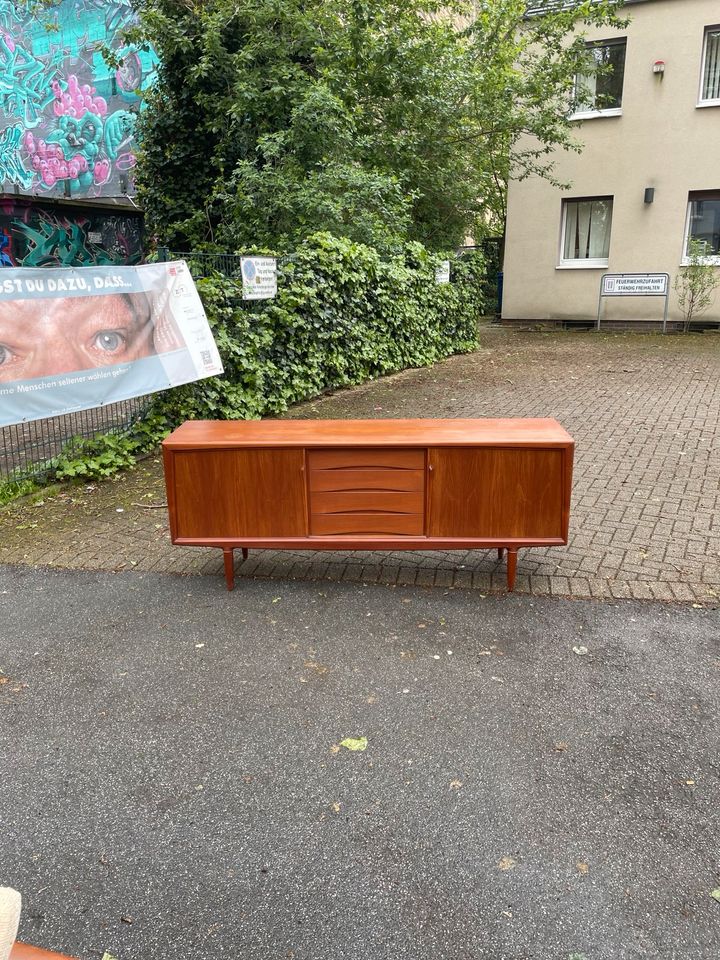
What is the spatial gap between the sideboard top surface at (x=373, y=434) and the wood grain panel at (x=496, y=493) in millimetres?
80

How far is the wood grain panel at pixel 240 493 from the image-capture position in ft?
15.2

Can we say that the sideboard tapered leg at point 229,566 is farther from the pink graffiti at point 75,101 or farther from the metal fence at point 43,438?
the pink graffiti at point 75,101

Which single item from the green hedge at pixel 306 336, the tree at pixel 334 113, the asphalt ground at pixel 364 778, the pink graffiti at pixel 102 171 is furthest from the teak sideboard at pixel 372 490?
the pink graffiti at pixel 102 171

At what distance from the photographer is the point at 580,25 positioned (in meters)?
18.1

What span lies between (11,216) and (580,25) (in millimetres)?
13785

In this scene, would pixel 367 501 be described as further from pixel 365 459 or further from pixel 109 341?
pixel 109 341

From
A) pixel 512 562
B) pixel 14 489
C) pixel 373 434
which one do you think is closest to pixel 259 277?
pixel 14 489

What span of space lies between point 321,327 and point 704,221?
41.0 ft

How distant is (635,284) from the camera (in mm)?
18328

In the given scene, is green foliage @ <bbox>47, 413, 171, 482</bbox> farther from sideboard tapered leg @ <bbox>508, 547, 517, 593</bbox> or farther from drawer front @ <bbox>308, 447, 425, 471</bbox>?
sideboard tapered leg @ <bbox>508, 547, 517, 593</bbox>

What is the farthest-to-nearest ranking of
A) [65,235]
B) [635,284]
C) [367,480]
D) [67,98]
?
[67,98] → [635,284] → [65,235] → [367,480]

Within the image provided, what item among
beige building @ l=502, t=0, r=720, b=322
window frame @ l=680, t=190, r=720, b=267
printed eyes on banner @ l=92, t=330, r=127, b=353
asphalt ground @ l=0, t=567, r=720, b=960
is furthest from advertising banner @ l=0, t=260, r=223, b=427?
window frame @ l=680, t=190, r=720, b=267

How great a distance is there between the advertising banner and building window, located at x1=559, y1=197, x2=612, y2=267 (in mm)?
14416

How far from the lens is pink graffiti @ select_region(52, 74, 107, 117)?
19188 mm
